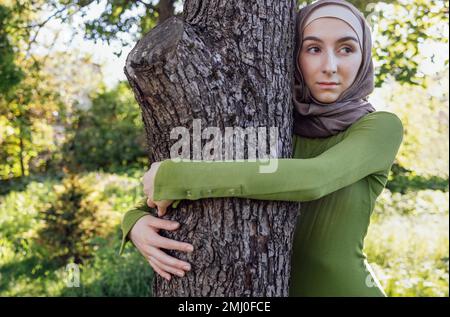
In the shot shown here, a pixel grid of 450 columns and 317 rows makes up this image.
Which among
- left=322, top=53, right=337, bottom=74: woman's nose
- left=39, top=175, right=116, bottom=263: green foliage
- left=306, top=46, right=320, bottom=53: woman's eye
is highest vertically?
left=306, top=46, right=320, bottom=53: woman's eye

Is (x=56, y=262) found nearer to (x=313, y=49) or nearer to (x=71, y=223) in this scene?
(x=71, y=223)

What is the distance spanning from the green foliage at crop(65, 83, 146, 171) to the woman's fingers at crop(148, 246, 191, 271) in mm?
10711

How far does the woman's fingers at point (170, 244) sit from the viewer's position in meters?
1.72

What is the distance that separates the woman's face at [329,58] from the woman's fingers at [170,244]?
0.70 metres

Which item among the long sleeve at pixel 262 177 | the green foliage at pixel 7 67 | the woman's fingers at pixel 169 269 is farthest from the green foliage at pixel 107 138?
the long sleeve at pixel 262 177

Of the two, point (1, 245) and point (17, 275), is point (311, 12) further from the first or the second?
point (1, 245)

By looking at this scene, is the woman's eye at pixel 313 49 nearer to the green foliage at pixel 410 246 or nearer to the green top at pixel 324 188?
the green top at pixel 324 188

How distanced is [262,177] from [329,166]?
0.21m

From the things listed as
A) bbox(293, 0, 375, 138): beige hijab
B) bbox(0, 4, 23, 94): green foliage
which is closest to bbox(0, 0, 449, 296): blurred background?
bbox(0, 4, 23, 94): green foliage

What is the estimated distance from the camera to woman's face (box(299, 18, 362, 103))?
1.90 meters

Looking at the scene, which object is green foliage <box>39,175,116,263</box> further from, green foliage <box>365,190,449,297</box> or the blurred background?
green foliage <box>365,190,449,297</box>

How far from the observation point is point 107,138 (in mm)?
12820

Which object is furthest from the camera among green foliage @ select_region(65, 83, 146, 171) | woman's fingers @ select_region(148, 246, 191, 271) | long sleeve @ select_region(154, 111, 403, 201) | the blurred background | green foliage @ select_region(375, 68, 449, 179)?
green foliage @ select_region(65, 83, 146, 171)

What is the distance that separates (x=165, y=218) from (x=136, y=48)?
550 mm
